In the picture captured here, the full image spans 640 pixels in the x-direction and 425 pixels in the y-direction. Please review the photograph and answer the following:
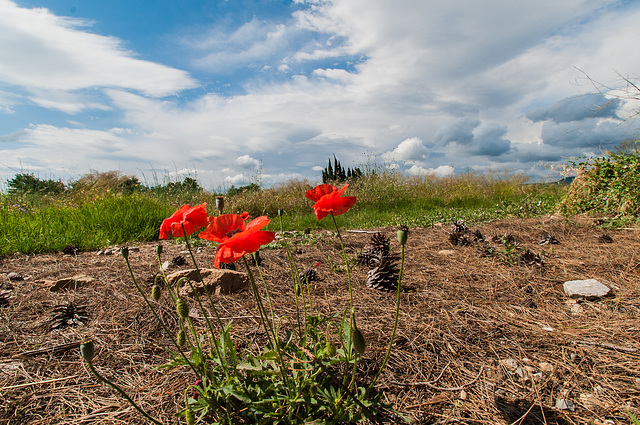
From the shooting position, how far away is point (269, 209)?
8.30m

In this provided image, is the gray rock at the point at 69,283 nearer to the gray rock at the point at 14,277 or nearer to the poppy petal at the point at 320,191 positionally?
the gray rock at the point at 14,277

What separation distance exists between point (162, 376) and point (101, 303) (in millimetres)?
1030

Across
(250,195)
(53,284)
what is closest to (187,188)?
(250,195)

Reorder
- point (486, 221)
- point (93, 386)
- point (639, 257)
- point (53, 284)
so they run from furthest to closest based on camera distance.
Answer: point (486, 221), point (639, 257), point (53, 284), point (93, 386)

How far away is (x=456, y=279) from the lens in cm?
242

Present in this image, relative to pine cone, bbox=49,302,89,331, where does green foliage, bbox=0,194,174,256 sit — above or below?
above

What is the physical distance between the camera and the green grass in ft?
13.7

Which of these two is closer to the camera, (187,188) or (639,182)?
(639,182)

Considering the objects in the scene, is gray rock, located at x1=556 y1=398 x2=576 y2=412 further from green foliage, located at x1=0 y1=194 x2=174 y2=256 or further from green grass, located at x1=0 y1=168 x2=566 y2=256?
green foliage, located at x1=0 y1=194 x2=174 y2=256

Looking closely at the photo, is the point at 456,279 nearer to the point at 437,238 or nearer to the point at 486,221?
the point at 437,238

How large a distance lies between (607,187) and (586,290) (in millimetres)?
4346

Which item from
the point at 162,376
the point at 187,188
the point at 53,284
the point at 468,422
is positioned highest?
the point at 187,188

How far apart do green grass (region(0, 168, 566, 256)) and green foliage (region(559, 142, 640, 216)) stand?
73 centimetres

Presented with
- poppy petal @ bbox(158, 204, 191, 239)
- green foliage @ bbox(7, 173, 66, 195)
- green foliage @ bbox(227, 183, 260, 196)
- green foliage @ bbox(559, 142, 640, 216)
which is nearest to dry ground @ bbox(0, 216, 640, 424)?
poppy petal @ bbox(158, 204, 191, 239)
